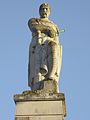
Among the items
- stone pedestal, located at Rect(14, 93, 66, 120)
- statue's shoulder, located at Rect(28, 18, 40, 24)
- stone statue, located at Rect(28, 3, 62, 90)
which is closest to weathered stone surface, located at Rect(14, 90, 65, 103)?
stone pedestal, located at Rect(14, 93, 66, 120)

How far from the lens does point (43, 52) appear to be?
15.2 meters

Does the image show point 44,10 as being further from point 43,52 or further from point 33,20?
point 43,52

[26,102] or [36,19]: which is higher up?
[36,19]

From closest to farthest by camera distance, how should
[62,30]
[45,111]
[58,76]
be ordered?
1. [45,111]
2. [58,76]
3. [62,30]

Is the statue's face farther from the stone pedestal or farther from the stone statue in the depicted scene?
the stone pedestal

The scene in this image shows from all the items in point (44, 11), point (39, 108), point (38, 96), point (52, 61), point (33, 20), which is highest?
point (44, 11)

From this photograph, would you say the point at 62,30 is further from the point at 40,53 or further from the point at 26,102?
the point at 26,102

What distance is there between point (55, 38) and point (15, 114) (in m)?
2.91

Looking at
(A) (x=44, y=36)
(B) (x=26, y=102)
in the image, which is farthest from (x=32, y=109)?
(A) (x=44, y=36)

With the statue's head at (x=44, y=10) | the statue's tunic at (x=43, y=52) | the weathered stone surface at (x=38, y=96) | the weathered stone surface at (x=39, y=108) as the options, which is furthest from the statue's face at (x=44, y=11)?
the weathered stone surface at (x=39, y=108)

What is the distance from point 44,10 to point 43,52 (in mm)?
1670

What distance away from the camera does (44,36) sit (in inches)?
614

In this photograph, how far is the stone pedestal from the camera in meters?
14.0

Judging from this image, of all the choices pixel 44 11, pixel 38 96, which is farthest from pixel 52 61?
pixel 44 11
